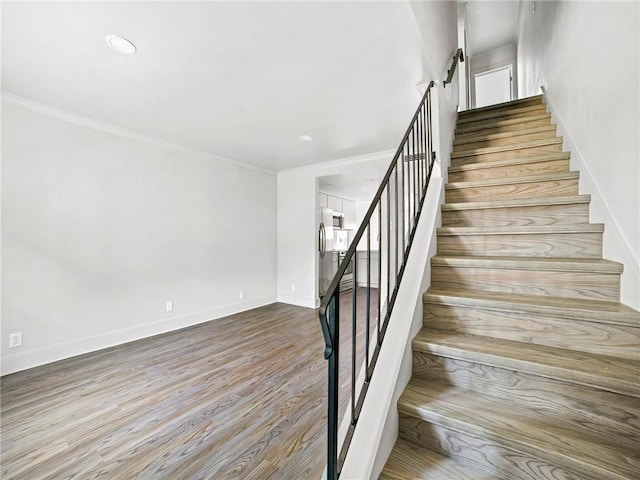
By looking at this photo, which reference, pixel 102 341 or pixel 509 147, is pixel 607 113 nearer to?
pixel 509 147

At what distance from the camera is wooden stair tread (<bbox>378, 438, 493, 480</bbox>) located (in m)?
0.99

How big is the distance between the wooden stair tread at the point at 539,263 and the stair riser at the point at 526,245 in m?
0.06

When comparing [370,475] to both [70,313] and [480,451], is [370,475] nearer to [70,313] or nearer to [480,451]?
[480,451]

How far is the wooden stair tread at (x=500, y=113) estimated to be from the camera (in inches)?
114

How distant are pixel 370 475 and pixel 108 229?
11.3ft

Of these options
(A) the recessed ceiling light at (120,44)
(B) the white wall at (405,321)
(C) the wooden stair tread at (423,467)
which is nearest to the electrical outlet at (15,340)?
(A) the recessed ceiling light at (120,44)

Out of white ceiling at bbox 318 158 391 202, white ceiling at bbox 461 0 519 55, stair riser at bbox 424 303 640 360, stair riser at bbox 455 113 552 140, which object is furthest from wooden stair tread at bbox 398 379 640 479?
white ceiling at bbox 461 0 519 55

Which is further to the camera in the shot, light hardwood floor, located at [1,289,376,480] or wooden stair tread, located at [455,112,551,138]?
wooden stair tread, located at [455,112,551,138]

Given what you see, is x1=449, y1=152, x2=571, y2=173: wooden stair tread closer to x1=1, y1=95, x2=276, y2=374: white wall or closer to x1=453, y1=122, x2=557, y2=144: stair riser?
x1=453, y1=122, x2=557, y2=144: stair riser

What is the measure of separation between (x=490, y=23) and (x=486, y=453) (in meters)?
6.16

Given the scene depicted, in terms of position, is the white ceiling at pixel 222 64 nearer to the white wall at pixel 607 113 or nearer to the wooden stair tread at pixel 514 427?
the white wall at pixel 607 113

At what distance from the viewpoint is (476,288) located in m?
1.58

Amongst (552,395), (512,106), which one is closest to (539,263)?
(552,395)

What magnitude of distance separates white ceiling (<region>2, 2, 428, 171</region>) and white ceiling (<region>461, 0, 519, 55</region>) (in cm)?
295
